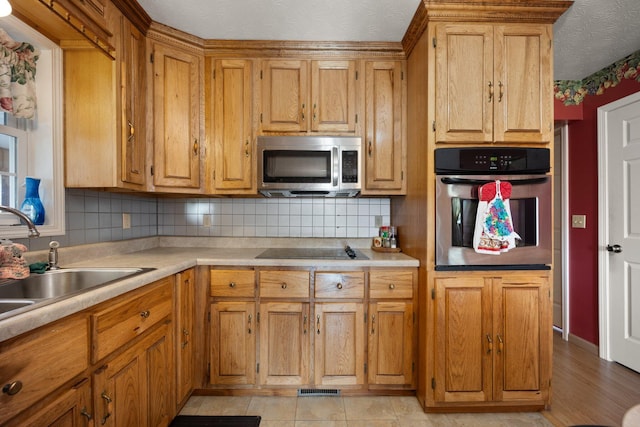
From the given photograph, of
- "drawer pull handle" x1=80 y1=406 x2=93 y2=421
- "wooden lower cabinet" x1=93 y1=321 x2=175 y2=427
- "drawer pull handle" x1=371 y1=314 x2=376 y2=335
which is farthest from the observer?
"drawer pull handle" x1=371 y1=314 x2=376 y2=335

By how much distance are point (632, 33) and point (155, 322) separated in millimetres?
3369

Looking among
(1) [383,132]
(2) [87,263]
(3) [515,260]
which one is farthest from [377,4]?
(2) [87,263]

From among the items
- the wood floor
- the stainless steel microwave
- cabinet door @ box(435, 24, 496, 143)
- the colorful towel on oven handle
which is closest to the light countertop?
the colorful towel on oven handle

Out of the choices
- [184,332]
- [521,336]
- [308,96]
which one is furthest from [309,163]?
[521,336]

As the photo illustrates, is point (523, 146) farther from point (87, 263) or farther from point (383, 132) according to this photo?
point (87, 263)

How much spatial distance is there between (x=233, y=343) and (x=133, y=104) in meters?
1.57

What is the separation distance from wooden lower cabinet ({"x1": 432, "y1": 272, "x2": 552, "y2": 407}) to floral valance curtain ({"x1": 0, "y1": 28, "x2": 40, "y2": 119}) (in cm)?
236

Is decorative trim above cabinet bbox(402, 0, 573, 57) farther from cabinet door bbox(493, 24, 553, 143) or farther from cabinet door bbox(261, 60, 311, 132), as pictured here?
cabinet door bbox(261, 60, 311, 132)

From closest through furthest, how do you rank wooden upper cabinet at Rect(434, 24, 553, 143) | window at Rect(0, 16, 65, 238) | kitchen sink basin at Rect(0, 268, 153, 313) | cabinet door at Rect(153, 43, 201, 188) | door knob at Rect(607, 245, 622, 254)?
kitchen sink basin at Rect(0, 268, 153, 313) → window at Rect(0, 16, 65, 238) → wooden upper cabinet at Rect(434, 24, 553, 143) → cabinet door at Rect(153, 43, 201, 188) → door knob at Rect(607, 245, 622, 254)

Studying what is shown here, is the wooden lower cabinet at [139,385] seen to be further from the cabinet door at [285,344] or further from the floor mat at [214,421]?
the cabinet door at [285,344]

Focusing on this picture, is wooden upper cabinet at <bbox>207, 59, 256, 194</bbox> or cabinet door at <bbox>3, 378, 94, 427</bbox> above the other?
wooden upper cabinet at <bbox>207, 59, 256, 194</bbox>

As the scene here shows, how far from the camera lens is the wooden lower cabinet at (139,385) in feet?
3.77

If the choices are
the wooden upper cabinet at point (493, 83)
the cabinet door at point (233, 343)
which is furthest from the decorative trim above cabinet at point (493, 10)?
the cabinet door at point (233, 343)

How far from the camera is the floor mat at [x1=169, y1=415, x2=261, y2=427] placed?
1704 millimetres
